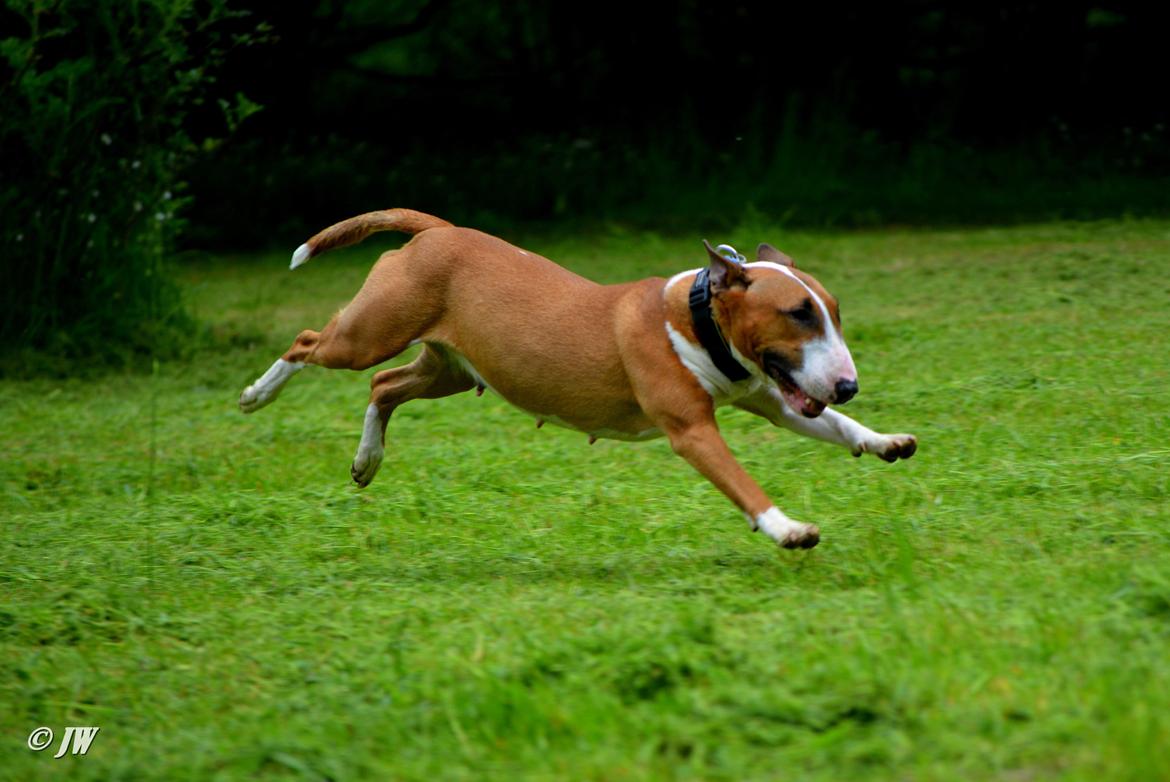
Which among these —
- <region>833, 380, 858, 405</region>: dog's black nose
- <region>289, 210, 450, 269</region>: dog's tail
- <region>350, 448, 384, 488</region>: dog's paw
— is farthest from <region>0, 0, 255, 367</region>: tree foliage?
<region>833, 380, 858, 405</region>: dog's black nose

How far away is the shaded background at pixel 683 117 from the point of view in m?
16.0

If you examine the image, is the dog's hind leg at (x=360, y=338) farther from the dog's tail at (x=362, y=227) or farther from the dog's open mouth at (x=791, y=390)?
the dog's open mouth at (x=791, y=390)

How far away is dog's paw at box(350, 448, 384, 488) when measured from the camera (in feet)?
21.4

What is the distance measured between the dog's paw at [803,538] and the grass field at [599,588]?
0.49ft

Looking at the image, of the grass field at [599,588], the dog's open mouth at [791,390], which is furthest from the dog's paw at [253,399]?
the dog's open mouth at [791,390]

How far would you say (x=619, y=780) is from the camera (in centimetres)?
337

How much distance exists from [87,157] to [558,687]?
25.6ft

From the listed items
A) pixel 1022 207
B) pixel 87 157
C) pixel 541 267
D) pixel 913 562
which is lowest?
pixel 1022 207

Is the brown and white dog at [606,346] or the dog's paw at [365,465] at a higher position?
the brown and white dog at [606,346]

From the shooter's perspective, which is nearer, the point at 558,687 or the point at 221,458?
the point at 558,687

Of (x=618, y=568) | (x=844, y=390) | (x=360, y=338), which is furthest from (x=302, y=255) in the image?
(x=844, y=390)

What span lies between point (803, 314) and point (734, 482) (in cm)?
→ 61

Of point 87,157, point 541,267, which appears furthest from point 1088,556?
point 87,157

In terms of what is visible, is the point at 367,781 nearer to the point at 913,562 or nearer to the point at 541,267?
the point at 913,562
